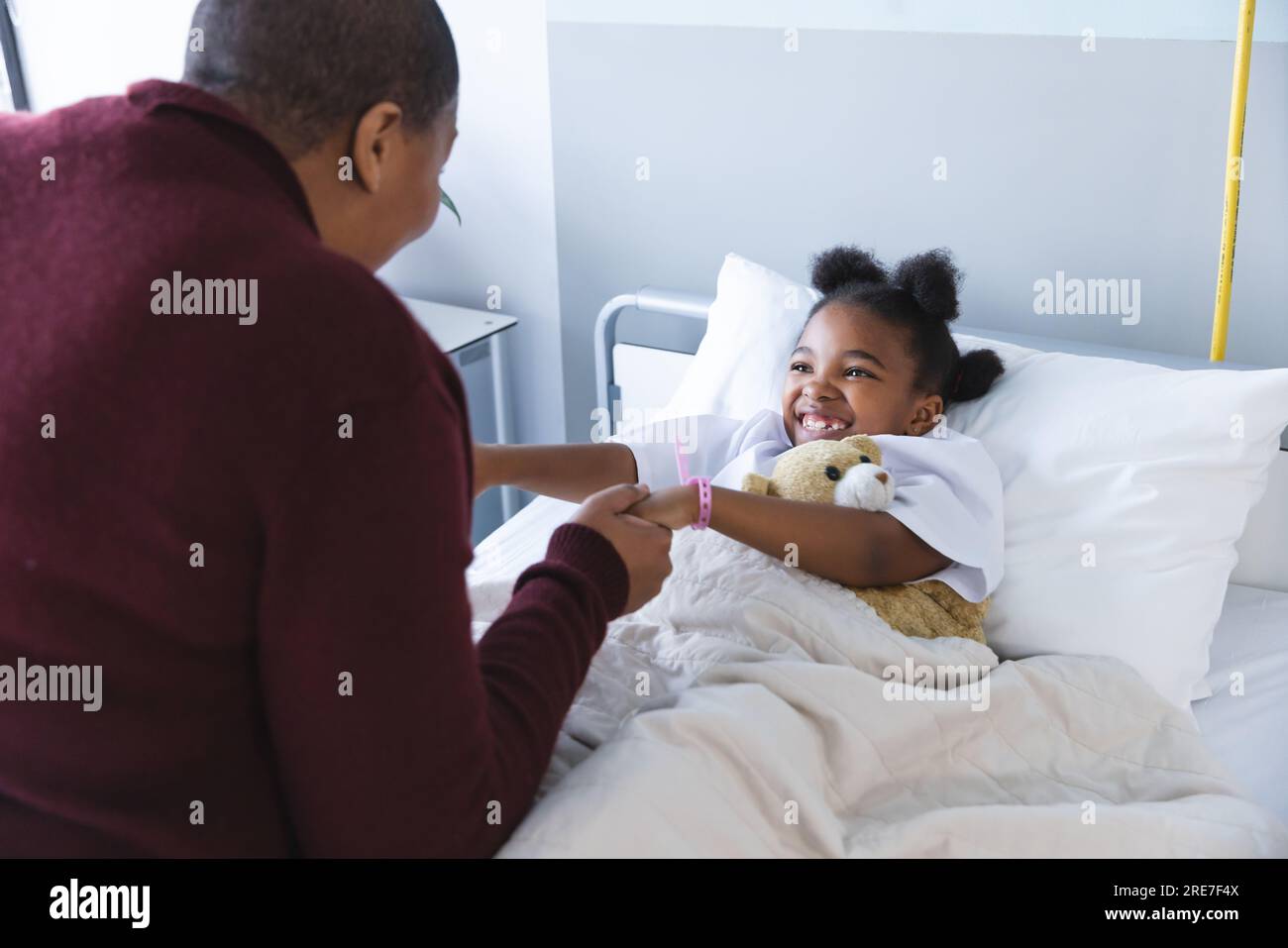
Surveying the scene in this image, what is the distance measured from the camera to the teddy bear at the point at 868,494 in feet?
4.61

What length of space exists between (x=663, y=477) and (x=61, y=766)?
962mm

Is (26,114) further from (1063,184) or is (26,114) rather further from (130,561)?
(1063,184)

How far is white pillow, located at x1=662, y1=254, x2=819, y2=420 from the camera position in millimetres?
1839

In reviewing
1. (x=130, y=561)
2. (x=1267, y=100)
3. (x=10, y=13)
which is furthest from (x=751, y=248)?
(x=10, y=13)

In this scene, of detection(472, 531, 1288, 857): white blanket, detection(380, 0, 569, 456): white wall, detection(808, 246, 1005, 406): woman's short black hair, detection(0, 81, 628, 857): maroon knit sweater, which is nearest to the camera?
detection(0, 81, 628, 857): maroon knit sweater

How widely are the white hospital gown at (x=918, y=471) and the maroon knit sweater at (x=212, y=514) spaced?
0.74m

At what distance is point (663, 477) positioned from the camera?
1651mm

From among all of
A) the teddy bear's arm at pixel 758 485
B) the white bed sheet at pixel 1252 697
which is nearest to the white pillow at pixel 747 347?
the teddy bear's arm at pixel 758 485

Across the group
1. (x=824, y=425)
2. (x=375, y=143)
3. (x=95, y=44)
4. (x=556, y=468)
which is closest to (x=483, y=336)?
(x=556, y=468)

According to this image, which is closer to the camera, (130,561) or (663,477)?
(130,561)

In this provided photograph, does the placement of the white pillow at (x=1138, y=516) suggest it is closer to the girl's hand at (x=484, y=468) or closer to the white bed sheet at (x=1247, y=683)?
the white bed sheet at (x=1247, y=683)

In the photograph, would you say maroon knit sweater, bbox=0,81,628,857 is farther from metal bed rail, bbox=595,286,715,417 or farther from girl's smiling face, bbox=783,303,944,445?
metal bed rail, bbox=595,286,715,417

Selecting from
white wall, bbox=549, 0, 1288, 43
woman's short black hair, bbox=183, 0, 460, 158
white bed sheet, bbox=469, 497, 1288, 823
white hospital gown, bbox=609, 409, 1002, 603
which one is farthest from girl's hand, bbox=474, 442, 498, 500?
white wall, bbox=549, 0, 1288, 43

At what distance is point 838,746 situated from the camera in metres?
1.17
